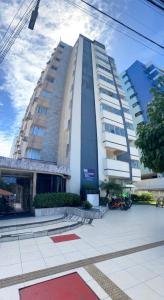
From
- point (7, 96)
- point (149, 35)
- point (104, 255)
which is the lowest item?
point (104, 255)

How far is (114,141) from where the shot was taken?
23781 millimetres

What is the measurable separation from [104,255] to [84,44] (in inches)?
1231

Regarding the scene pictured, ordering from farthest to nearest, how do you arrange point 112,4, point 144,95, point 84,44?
point 144,95 → point 84,44 → point 112,4

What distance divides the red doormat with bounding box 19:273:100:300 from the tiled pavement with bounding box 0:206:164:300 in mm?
204

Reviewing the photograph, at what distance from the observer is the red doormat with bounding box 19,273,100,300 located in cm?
385

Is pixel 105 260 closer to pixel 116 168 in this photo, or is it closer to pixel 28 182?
pixel 28 182

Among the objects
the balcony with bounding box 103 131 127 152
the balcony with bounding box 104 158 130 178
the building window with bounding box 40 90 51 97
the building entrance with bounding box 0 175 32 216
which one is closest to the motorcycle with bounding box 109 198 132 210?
the balcony with bounding box 104 158 130 178

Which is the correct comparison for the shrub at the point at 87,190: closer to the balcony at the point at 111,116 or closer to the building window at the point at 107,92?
the balcony at the point at 111,116

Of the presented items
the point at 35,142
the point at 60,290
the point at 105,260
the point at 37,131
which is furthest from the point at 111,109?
the point at 60,290

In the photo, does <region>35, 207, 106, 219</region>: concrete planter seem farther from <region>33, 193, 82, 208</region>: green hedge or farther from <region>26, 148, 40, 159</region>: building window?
<region>26, 148, 40, 159</region>: building window

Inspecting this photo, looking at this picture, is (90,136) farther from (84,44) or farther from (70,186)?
(84,44)

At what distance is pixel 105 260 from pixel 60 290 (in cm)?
217

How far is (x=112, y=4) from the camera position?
5.04m

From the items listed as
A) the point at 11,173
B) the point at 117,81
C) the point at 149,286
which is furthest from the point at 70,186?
the point at 117,81
